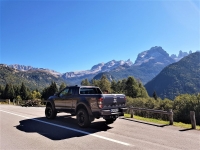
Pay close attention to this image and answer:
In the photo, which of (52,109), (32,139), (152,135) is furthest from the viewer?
(52,109)

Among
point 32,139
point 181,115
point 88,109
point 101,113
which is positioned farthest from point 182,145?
point 181,115

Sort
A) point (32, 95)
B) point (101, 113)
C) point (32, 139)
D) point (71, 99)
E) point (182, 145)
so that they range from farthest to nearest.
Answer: point (32, 95) < point (71, 99) < point (101, 113) < point (32, 139) < point (182, 145)

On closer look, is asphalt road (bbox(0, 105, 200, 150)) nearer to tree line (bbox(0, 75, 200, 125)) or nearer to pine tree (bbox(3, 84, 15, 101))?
tree line (bbox(0, 75, 200, 125))

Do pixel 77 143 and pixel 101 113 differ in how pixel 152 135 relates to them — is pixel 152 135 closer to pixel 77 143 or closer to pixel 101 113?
pixel 101 113

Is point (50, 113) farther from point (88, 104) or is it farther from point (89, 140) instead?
point (89, 140)

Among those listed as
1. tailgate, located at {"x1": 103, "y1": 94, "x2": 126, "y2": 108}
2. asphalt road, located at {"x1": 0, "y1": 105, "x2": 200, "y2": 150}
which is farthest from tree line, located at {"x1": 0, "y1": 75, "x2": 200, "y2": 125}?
asphalt road, located at {"x1": 0, "y1": 105, "x2": 200, "y2": 150}

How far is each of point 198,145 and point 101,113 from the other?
435 centimetres

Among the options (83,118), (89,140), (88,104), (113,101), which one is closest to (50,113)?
(83,118)

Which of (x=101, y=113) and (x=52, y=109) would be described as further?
(x=52, y=109)

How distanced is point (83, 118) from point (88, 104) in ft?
2.79

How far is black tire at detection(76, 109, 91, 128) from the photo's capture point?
9531 millimetres

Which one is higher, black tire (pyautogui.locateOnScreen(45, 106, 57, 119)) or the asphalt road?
black tire (pyautogui.locateOnScreen(45, 106, 57, 119))

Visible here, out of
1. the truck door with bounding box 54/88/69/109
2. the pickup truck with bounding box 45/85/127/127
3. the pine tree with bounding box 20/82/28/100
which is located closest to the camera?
the pickup truck with bounding box 45/85/127/127

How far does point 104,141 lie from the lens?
7.23 metres
